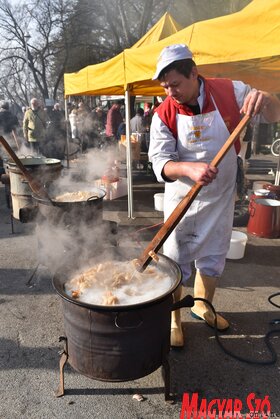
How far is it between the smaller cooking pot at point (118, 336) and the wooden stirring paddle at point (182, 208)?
0.29 metres

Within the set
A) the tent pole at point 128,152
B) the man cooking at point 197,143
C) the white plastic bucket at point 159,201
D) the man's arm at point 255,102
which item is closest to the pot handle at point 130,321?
the man cooking at point 197,143

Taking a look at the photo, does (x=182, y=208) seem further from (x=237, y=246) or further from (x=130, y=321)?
(x=237, y=246)

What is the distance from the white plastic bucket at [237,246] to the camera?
15.2 feet

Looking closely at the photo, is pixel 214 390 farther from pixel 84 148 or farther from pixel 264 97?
pixel 84 148

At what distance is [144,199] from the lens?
26.6 ft

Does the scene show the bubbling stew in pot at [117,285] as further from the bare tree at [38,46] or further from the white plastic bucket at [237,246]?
the bare tree at [38,46]

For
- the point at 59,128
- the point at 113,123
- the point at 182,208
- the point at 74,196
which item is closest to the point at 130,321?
the point at 182,208

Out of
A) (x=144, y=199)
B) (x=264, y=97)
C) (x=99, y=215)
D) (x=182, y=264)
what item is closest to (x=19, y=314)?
(x=99, y=215)

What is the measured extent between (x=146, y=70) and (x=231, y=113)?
2608 mm

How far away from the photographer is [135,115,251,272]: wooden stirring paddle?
2189 mm

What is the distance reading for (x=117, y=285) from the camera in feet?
8.20

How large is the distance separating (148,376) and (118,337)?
0.80m

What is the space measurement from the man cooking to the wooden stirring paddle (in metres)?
0.08

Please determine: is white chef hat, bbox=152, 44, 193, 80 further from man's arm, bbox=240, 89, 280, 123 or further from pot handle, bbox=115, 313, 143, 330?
pot handle, bbox=115, 313, 143, 330
